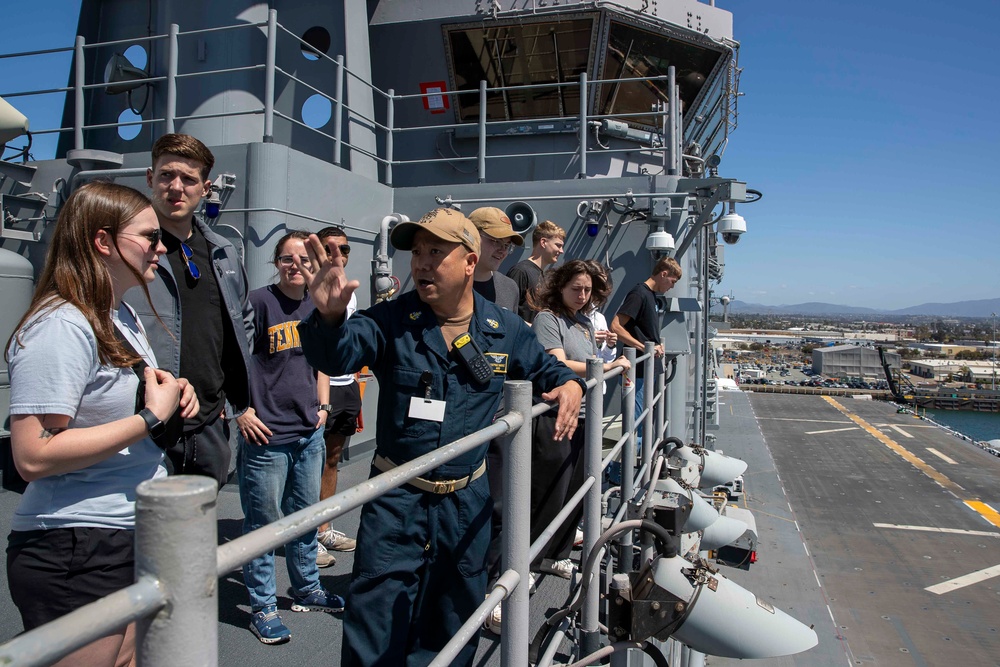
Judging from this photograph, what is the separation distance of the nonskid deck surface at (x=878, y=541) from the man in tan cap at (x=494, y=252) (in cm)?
1694

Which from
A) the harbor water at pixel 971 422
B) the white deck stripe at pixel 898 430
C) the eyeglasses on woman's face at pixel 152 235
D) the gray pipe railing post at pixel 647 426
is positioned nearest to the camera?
the eyeglasses on woman's face at pixel 152 235

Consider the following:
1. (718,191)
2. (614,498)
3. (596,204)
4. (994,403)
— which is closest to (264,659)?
(614,498)

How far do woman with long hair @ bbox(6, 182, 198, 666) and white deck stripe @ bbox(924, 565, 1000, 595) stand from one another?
28595mm

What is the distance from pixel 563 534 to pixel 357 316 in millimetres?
2182

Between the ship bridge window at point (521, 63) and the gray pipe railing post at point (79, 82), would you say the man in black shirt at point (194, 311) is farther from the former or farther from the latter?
the ship bridge window at point (521, 63)

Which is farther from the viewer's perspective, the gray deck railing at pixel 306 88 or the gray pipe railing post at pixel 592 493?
the gray deck railing at pixel 306 88

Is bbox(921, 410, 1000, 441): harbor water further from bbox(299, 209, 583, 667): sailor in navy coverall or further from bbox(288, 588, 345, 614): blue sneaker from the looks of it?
bbox(299, 209, 583, 667): sailor in navy coverall

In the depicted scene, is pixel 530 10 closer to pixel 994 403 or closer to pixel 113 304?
pixel 113 304

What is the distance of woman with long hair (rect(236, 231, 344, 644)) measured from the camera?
277cm

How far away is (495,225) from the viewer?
9.44 ft

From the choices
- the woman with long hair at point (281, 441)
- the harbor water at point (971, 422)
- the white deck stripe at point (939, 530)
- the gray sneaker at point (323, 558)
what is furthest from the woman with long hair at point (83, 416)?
the harbor water at point (971, 422)

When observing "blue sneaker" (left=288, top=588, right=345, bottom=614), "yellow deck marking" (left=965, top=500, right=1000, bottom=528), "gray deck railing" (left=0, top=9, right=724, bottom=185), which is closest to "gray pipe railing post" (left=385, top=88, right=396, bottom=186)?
"gray deck railing" (left=0, top=9, right=724, bottom=185)

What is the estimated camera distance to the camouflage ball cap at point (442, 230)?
1871 millimetres

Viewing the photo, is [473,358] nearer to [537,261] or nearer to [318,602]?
[318,602]
